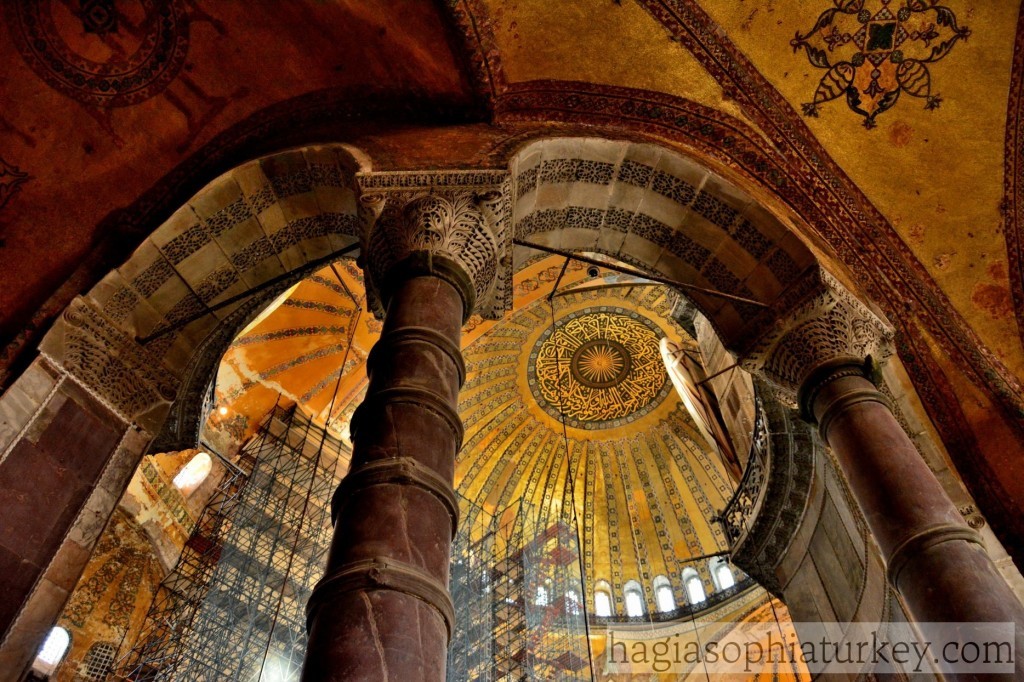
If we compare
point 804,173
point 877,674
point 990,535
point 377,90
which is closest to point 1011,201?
point 804,173

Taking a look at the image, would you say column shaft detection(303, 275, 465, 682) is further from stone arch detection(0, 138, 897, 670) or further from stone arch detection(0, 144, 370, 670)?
stone arch detection(0, 144, 370, 670)

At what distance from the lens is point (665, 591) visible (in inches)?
532

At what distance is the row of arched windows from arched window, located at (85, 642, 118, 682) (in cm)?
803

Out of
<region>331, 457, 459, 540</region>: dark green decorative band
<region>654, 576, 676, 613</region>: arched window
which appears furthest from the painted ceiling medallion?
<region>654, 576, 676, 613</region>: arched window

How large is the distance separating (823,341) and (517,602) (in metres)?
7.60

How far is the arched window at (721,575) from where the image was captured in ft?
42.7

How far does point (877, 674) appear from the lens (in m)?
5.82

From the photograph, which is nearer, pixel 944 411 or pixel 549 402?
pixel 944 411

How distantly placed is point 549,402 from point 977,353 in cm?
870

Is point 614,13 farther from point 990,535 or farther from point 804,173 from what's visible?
point 990,535

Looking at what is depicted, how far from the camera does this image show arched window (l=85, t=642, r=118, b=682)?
29.5 feet

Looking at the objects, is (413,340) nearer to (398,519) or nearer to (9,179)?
(398,519)

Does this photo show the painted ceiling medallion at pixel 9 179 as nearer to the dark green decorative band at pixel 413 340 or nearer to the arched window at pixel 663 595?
the dark green decorative band at pixel 413 340

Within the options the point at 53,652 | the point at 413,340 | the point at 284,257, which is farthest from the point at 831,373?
the point at 53,652
